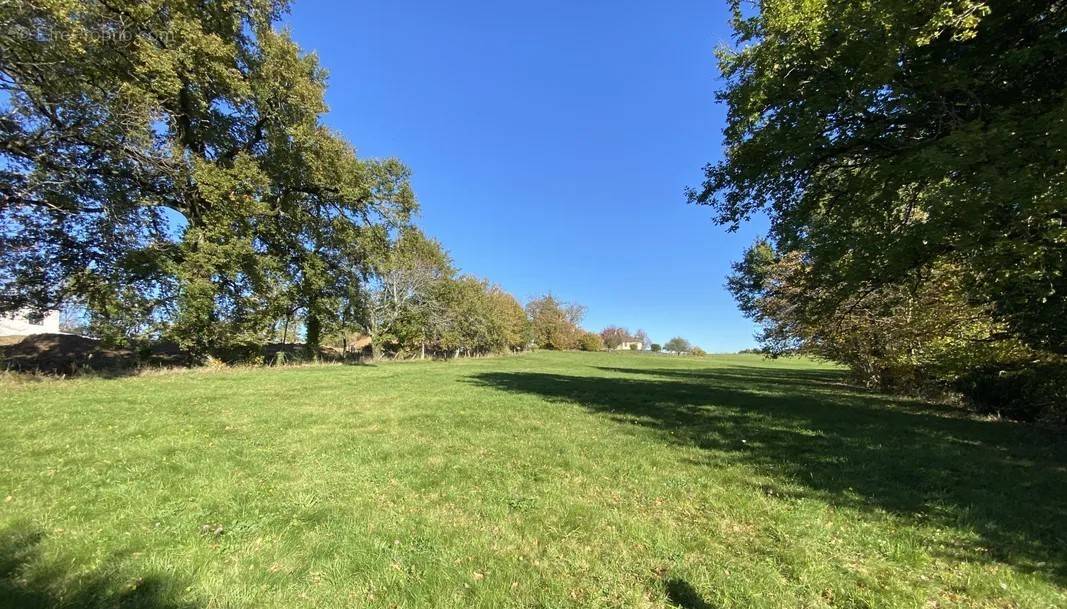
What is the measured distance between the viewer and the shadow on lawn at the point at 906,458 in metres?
4.69

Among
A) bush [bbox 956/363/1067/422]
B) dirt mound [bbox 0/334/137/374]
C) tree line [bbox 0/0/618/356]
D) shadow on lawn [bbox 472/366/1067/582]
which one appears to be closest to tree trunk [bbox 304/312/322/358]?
tree line [bbox 0/0/618/356]

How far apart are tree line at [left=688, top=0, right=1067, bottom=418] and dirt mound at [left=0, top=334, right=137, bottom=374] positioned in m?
23.8

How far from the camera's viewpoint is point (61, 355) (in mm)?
19297

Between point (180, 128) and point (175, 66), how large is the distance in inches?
125

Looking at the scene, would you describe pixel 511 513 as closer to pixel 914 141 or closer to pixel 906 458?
pixel 906 458

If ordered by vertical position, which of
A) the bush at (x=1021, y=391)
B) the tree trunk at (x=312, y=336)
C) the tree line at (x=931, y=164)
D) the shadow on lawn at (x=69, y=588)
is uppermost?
the tree line at (x=931, y=164)

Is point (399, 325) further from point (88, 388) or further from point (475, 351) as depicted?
point (88, 388)

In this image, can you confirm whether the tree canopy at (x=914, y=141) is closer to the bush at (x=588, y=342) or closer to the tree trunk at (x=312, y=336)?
the tree trunk at (x=312, y=336)

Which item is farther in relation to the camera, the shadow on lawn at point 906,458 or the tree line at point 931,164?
the tree line at point 931,164

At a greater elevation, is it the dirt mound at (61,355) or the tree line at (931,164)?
the tree line at (931,164)

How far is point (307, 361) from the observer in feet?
89.2

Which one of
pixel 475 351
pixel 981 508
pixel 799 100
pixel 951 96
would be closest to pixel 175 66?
pixel 799 100

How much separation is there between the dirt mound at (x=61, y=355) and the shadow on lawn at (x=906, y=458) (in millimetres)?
19049

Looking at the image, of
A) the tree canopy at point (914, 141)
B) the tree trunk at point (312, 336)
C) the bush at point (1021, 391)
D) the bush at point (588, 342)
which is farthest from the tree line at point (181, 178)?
the bush at point (588, 342)
